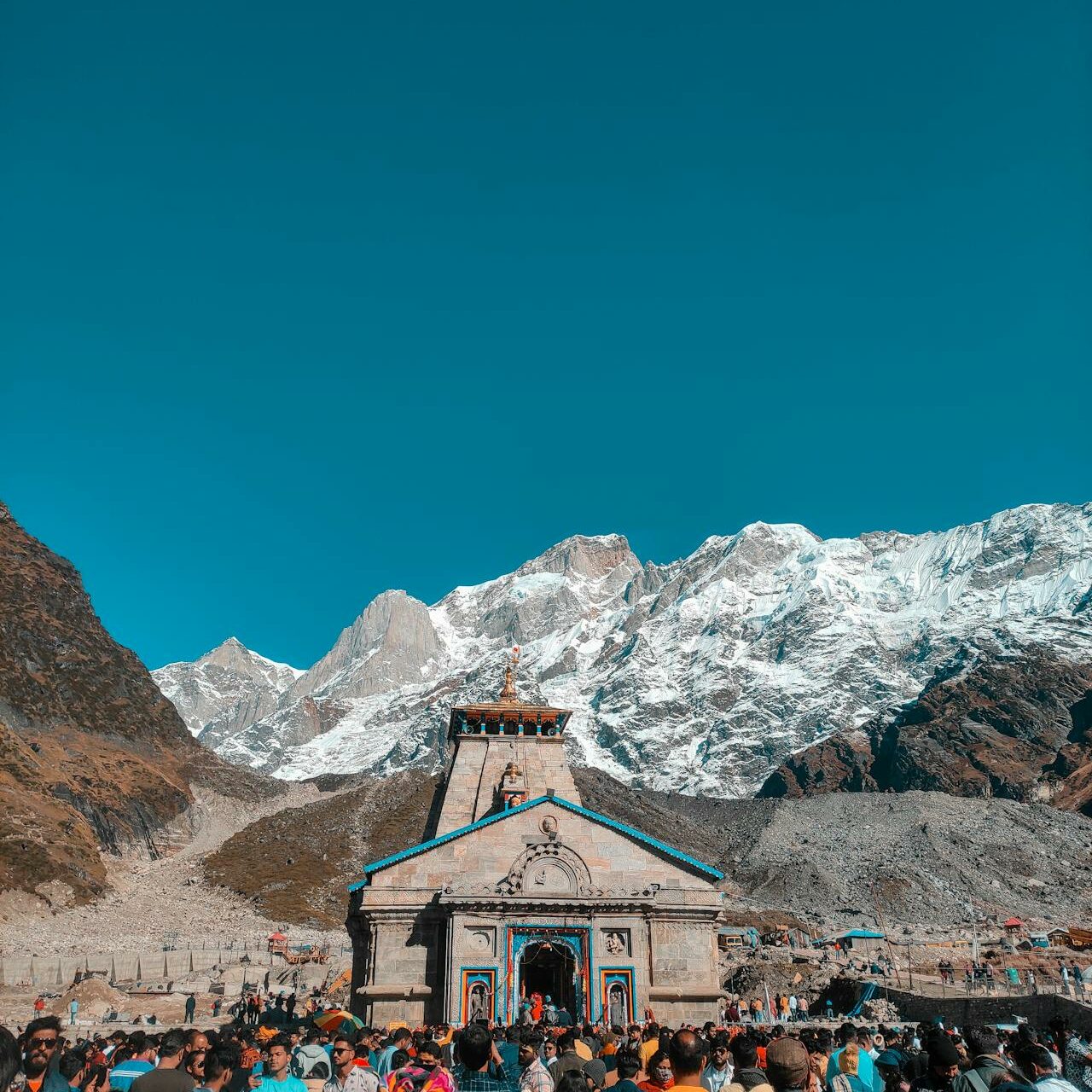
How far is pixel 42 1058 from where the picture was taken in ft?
25.0

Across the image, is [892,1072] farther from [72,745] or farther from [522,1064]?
[72,745]

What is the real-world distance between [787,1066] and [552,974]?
29.8 m

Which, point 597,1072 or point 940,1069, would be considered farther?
point 597,1072

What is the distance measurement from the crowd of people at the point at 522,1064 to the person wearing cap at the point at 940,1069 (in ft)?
0.04

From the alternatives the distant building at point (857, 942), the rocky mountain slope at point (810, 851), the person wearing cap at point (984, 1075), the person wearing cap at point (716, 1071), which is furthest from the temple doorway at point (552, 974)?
the rocky mountain slope at point (810, 851)

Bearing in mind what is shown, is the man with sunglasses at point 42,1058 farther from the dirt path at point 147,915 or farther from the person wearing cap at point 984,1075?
the dirt path at point 147,915

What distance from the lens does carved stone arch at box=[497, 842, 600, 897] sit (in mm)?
29281

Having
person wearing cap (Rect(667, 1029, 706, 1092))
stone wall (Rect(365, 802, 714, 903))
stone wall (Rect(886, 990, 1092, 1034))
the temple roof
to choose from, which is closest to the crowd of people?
person wearing cap (Rect(667, 1029, 706, 1092))

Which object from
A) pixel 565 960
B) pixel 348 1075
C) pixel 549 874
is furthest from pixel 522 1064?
pixel 565 960

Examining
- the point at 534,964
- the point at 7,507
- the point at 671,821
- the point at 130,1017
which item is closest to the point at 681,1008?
the point at 534,964

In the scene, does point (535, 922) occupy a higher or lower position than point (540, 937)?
higher

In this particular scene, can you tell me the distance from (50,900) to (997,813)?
9700 cm

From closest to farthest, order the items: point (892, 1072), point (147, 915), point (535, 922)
Result: 1. point (892, 1072)
2. point (535, 922)
3. point (147, 915)

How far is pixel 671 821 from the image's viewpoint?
120 metres
